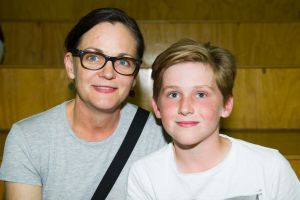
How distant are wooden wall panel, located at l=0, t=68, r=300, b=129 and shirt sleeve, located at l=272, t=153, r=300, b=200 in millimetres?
511

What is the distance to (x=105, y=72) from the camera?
760mm

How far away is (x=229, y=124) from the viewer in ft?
4.05

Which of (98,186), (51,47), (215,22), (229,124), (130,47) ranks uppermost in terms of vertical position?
(215,22)

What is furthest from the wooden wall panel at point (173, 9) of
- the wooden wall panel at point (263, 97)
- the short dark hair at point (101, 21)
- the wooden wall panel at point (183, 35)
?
the short dark hair at point (101, 21)

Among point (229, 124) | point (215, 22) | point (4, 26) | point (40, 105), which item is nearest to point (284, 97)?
point (229, 124)

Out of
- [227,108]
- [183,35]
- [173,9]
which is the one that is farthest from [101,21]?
[173,9]

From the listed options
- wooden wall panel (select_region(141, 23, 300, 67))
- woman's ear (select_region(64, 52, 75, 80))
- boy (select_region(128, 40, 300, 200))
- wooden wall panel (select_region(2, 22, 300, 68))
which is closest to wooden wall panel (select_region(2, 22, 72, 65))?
wooden wall panel (select_region(2, 22, 300, 68))

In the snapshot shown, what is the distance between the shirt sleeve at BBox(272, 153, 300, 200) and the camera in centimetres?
71

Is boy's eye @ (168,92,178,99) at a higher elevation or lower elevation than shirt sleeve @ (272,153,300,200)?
higher

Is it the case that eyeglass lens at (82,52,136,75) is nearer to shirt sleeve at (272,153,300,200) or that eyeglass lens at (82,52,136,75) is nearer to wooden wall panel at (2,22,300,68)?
shirt sleeve at (272,153,300,200)

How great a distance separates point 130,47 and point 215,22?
0.87 metres

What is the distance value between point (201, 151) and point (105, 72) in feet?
0.88

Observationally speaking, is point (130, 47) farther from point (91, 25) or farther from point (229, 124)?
point (229, 124)

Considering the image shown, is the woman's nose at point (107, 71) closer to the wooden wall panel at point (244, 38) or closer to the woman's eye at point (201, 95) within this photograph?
the woman's eye at point (201, 95)
